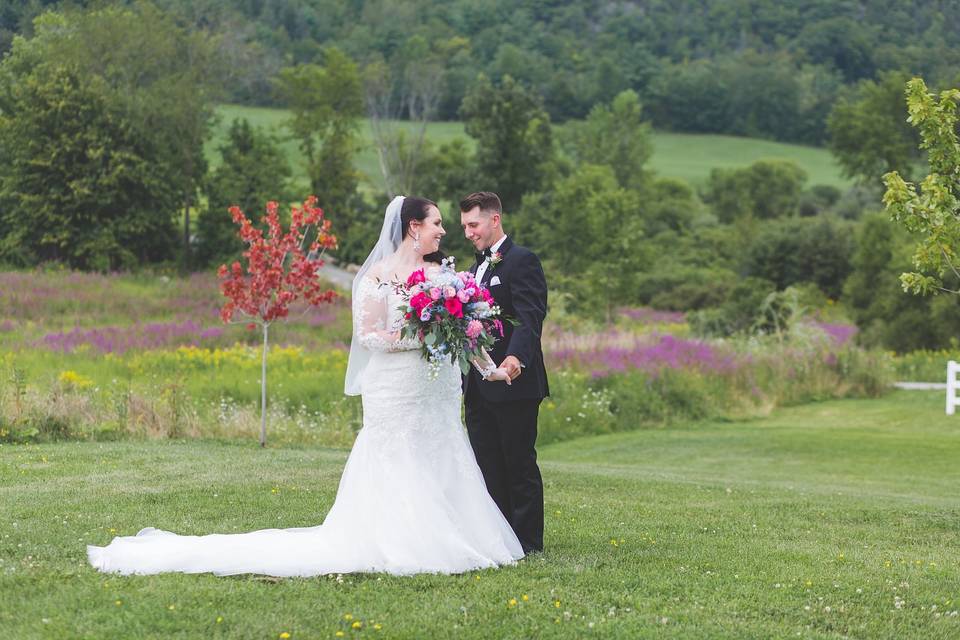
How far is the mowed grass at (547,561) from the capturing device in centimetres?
638

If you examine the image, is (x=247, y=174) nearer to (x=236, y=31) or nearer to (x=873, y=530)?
(x=236, y=31)

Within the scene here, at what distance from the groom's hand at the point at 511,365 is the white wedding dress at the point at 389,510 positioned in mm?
393

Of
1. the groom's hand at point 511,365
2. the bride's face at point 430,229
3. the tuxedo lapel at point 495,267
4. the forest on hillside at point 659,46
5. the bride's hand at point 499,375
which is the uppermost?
the forest on hillside at point 659,46

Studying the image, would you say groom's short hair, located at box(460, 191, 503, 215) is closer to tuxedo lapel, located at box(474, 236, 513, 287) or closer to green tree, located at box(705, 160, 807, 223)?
tuxedo lapel, located at box(474, 236, 513, 287)

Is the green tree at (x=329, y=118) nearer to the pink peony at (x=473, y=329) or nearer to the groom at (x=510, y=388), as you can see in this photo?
the groom at (x=510, y=388)

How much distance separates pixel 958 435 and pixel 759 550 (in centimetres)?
1386

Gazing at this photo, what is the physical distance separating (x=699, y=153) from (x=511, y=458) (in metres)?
101

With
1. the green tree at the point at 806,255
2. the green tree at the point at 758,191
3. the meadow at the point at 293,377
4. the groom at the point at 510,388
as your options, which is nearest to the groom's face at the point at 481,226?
the groom at the point at 510,388

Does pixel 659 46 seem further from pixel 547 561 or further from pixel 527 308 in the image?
pixel 547 561

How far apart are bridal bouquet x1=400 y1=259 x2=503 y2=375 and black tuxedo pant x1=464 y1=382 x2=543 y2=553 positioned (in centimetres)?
69

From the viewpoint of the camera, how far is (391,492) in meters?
7.71

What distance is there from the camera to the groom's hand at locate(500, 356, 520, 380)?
25.8 feet

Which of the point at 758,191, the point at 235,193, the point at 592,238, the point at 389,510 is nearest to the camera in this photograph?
the point at 389,510

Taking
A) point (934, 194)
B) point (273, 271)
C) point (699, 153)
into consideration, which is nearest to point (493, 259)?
point (934, 194)
